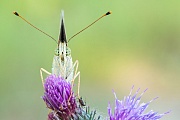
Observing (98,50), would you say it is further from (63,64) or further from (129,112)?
(129,112)

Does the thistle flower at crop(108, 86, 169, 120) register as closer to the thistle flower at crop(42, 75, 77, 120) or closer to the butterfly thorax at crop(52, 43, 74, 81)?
the thistle flower at crop(42, 75, 77, 120)

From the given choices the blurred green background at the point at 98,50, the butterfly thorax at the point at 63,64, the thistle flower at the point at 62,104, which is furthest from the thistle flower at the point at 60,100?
the blurred green background at the point at 98,50

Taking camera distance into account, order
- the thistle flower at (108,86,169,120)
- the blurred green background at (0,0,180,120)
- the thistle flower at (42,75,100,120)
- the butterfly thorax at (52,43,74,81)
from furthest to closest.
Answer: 1. the blurred green background at (0,0,180,120)
2. the butterfly thorax at (52,43,74,81)
3. the thistle flower at (42,75,100,120)
4. the thistle flower at (108,86,169,120)

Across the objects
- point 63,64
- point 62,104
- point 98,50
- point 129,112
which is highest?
point 98,50

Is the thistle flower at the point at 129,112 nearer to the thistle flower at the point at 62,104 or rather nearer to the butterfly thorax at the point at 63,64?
the thistle flower at the point at 62,104

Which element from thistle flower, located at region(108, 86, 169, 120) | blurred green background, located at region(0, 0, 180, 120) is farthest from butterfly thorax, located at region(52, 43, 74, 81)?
blurred green background, located at region(0, 0, 180, 120)

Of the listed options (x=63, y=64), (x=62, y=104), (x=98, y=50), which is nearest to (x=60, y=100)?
(x=62, y=104)
